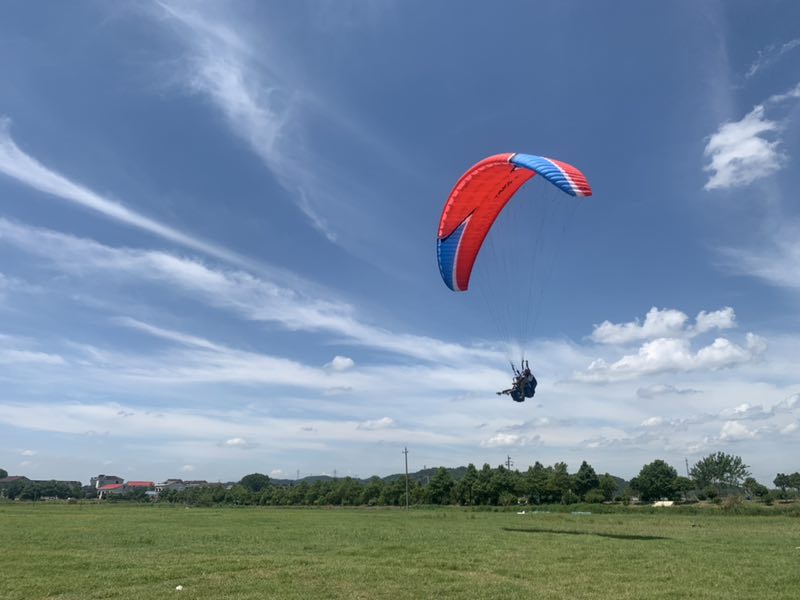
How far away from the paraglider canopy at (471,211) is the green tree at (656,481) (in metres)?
73.4

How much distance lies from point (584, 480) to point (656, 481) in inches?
484

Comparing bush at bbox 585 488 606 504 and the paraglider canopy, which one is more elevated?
the paraglider canopy

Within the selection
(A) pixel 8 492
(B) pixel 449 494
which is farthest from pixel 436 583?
(A) pixel 8 492

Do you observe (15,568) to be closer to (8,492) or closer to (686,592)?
(686,592)

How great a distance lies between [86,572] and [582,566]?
13.7 m

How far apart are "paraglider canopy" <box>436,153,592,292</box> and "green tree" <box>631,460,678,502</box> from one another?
73.4 m

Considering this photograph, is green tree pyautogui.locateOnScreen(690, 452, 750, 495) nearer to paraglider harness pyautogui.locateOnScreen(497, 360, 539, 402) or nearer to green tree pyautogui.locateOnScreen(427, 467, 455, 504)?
green tree pyautogui.locateOnScreen(427, 467, 455, 504)

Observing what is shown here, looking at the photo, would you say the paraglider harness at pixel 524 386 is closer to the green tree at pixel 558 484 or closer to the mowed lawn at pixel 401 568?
the mowed lawn at pixel 401 568

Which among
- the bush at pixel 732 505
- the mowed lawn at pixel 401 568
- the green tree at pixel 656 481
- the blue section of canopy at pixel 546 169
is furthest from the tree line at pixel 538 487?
the blue section of canopy at pixel 546 169

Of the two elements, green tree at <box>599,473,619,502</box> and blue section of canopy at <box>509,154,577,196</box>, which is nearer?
blue section of canopy at <box>509,154,577,196</box>

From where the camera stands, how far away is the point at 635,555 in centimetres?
1888

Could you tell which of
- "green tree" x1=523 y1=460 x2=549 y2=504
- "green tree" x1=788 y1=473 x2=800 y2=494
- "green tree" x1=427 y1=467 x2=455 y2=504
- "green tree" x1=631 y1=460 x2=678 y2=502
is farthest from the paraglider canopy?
"green tree" x1=788 y1=473 x2=800 y2=494

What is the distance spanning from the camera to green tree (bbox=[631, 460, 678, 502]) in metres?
84.1

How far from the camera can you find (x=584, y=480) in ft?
265
